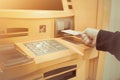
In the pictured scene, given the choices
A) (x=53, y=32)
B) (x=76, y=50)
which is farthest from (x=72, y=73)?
(x=53, y=32)

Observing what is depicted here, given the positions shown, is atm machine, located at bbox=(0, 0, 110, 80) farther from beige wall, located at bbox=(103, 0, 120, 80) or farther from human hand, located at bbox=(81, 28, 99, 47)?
beige wall, located at bbox=(103, 0, 120, 80)

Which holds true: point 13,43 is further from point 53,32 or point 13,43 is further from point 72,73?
point 72,73

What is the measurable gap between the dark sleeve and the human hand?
0.09 feet

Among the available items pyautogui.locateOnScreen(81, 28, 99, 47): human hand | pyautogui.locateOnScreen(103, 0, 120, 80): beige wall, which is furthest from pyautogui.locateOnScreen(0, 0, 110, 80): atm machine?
pyautogui.locateOnScreen(103, 0, 120, 80): beige wall

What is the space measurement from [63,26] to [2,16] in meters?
0.44

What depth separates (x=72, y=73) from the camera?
3.30 feet

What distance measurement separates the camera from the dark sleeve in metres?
0.95

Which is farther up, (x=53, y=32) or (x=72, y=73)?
(x=53, y=32)

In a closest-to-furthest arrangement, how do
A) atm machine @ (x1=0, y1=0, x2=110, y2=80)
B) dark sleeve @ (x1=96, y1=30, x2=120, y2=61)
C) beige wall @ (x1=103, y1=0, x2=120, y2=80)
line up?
atm machine @ (x1=0, y1=0, x2=110, y2=80)
dark sleeve @ (x1=96, y1=30, x2=120, y2=61)
beige wall @ (x1=103, y1=0, x2=120, y2=80)

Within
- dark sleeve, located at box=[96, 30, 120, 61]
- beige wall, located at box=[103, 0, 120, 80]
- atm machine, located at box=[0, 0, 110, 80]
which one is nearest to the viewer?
atm machine, located at box=[0, 0, 110, 80]

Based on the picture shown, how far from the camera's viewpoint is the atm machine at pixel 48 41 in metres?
0.76

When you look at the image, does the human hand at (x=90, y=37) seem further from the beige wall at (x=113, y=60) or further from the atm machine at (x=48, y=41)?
the beige wall at (x=113, y=60)

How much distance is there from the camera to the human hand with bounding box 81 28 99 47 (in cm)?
102

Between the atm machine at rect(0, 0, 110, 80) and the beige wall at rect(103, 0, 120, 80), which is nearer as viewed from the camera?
the atm machine at rect(0, 0, 110, 80)
